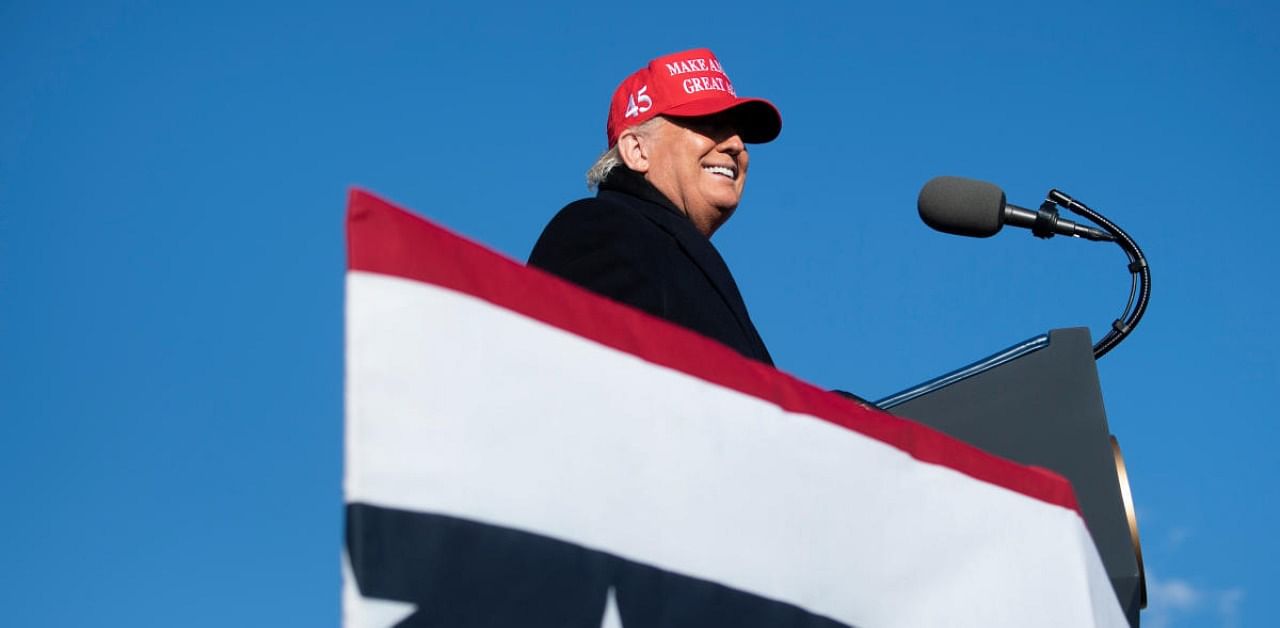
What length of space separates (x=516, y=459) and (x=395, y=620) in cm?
22

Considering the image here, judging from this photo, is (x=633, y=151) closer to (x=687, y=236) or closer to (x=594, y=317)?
(x=687, y=236)

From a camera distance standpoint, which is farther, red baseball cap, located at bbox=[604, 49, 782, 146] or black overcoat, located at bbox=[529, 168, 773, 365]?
red baseball cap, located at bbox=[604, 49, 782, 146]

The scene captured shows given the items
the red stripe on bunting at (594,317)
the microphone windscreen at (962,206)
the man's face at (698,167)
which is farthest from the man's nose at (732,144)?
the red stripe on bunting at (594,317)

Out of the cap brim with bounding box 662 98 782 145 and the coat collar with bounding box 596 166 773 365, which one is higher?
the cap brim with bounding box 662 98 782 145

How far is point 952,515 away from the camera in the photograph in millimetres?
2172

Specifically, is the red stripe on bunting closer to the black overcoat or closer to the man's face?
the black overcoat

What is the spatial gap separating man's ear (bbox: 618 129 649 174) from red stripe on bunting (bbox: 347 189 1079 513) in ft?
4.23

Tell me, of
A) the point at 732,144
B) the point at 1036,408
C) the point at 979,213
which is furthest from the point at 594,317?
the point at 979,213

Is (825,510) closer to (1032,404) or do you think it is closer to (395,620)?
(395,620)

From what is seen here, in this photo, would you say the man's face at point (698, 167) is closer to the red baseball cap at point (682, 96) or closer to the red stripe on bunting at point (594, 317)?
the red baseball cap at point (682, 96)

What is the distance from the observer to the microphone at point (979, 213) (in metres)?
3.71

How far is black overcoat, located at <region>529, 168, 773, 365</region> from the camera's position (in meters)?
2.51

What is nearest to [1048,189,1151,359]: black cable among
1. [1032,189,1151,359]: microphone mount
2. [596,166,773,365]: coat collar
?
[1032,189,1151,359]: microphone mount

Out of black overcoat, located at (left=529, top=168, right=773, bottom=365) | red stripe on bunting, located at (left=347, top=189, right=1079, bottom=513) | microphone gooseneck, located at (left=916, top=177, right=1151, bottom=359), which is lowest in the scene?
red stripe on bunting, located at (left=347, top=189, right=1079, bottom=513)
